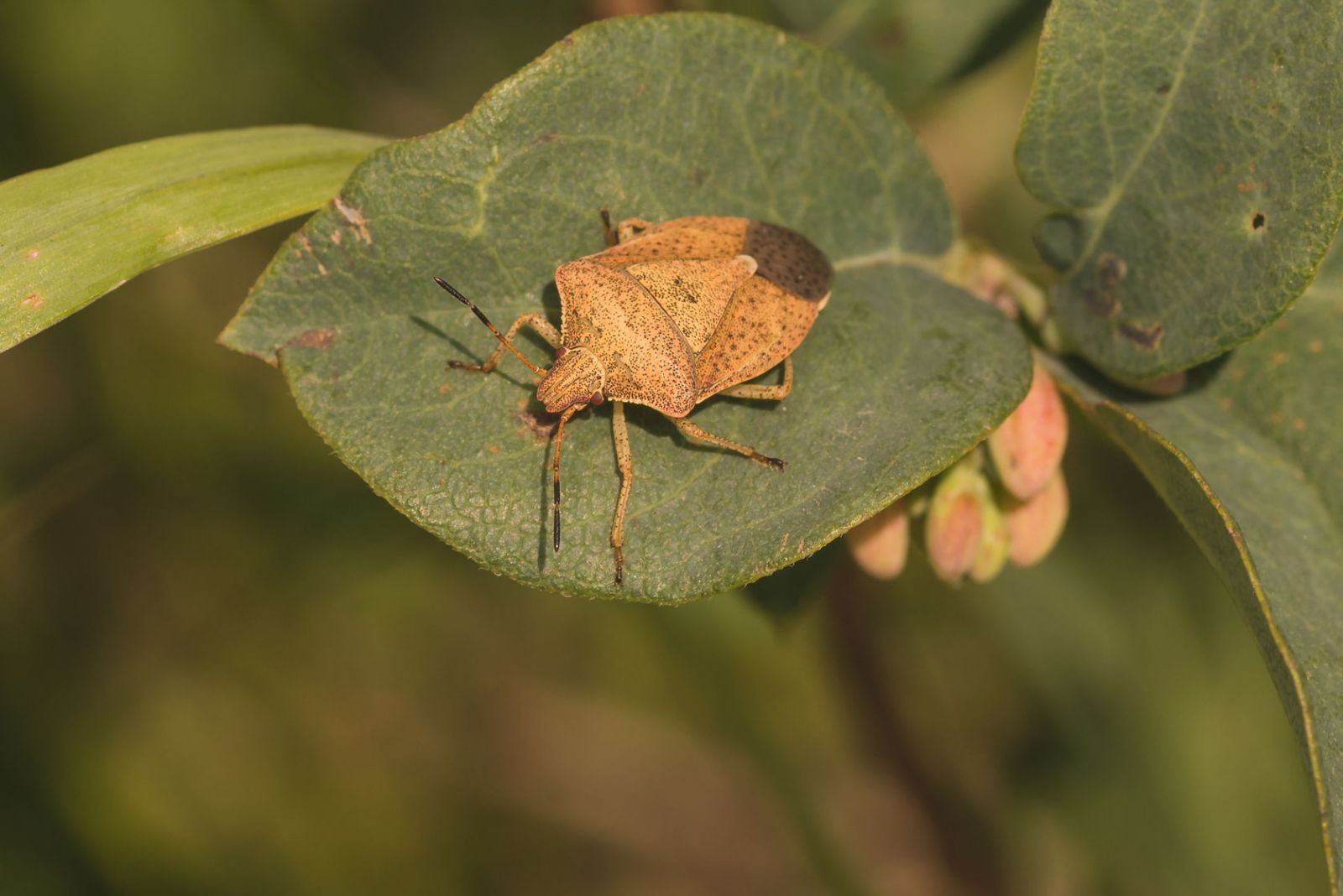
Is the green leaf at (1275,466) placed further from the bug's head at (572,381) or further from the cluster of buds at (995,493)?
the bug's head at (572,381)

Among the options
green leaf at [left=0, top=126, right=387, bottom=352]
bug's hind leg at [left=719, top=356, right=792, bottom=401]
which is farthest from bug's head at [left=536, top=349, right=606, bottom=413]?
green leaf at [left=0, top=126, right=387, bottom=352]

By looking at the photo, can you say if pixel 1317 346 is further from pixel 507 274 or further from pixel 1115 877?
pixel 1115 877

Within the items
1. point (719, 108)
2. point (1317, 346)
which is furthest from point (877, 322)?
point (1317, 346)

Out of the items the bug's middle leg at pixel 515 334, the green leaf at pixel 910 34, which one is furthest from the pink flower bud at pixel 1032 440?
the green leaf at pixel 910 34

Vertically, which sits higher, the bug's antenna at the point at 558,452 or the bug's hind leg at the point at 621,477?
the bug's antenna at the point at 558,452

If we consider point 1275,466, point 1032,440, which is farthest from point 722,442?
point 1275,466

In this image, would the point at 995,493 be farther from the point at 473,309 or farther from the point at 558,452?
the point at 473,309
